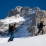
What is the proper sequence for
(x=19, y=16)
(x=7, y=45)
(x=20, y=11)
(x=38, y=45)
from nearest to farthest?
(x=38, y=45), (x=7, y=45), (x=19, y=16), (x=20, y=11)

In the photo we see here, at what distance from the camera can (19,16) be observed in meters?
150

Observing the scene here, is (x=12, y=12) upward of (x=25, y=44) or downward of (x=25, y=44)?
upward

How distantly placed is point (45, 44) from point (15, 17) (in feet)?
462

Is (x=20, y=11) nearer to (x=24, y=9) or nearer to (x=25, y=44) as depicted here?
(x=24, y=9)

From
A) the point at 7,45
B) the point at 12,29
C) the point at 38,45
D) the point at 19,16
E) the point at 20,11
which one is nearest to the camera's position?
the point at 38,45

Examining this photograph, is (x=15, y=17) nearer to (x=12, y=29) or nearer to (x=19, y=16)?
(x=19, y=16)

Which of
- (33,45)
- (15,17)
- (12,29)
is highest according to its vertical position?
(15,17)

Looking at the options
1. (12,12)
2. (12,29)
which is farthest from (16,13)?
(12,29)

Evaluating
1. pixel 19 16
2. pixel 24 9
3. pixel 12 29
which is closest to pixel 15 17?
pixel 19 16

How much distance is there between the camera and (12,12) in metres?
159

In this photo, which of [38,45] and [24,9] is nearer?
[38,45]

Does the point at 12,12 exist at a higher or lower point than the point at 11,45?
higher

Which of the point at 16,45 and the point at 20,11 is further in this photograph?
the point at 20,11

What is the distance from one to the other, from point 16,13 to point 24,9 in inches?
402
